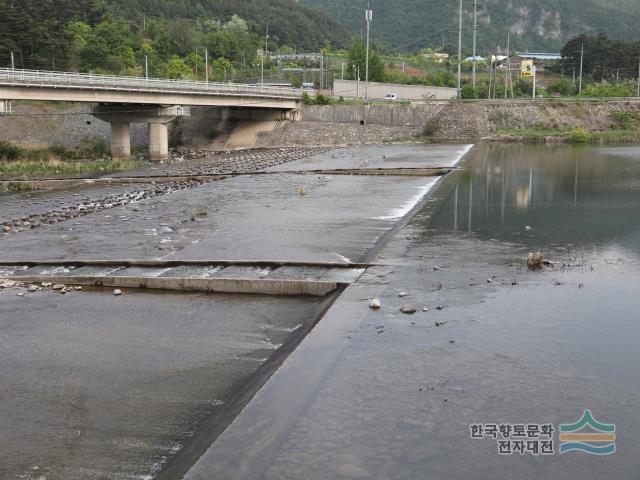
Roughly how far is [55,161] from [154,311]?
38.6m

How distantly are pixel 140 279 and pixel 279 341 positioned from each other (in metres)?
4.90

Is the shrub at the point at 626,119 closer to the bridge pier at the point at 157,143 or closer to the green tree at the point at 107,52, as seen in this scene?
the bridge pier at the point at 157,143

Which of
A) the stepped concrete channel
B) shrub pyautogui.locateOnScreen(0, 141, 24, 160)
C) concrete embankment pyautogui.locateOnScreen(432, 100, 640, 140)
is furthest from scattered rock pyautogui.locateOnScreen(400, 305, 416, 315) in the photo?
concrete embankment pyautogui.locateOnScreen(432, 100, 640, 140)

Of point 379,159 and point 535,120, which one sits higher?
point 535,120

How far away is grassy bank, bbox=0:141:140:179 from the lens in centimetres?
4453

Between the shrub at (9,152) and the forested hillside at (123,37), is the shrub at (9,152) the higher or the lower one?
the lower one

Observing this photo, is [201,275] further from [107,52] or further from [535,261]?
[107,52]

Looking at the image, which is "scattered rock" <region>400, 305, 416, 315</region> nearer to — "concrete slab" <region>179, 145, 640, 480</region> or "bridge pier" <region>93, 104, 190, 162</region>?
"concrete slab" <region>179, 145, 640, 480</region>

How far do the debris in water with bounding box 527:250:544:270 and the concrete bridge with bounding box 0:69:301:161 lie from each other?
36.4 m

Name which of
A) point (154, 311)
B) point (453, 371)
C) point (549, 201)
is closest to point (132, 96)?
point (549, 201)

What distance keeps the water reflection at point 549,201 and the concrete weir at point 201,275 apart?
267 inches

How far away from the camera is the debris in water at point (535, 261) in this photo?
16.8 metres

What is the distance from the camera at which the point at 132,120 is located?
190ft

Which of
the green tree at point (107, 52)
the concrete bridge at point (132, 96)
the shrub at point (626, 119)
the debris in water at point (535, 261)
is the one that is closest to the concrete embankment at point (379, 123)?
the shrub at point (626, 119)
